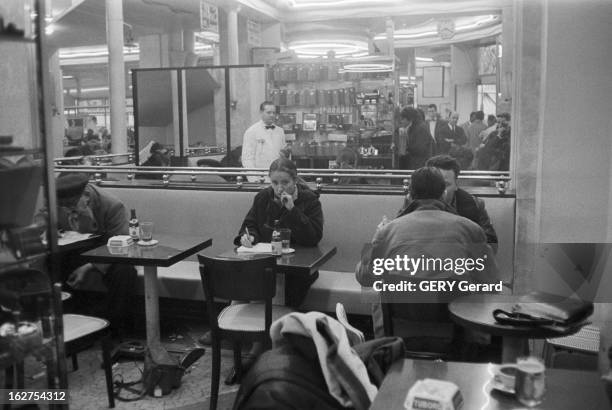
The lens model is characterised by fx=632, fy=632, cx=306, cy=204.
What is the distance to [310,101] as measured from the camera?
7055 millimetres

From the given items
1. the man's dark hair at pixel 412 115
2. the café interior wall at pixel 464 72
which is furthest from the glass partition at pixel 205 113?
the café interior wall at pixel 464 72

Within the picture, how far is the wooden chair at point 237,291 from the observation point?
277 cm

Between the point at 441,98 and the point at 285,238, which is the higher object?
the point at 441,98

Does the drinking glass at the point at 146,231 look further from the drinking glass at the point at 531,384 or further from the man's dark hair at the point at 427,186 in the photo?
the drinking glass at the point at 531,384

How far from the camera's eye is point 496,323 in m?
2.11

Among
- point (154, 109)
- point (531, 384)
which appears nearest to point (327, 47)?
point (154, 109)

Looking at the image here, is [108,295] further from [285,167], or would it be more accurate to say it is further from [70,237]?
[285,167]

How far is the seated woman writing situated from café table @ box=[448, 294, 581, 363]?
4.07 feet

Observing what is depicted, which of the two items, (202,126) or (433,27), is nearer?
(202,126)

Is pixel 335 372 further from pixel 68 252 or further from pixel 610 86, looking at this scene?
pixel 68 252

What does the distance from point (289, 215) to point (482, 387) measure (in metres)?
2.19

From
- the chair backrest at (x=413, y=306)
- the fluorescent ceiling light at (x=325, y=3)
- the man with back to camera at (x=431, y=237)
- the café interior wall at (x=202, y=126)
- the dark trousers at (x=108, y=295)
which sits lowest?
the dark trousers at (x=108, y=295)

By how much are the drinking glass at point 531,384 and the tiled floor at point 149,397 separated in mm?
1846

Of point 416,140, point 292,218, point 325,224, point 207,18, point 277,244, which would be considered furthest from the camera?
point 207,18
